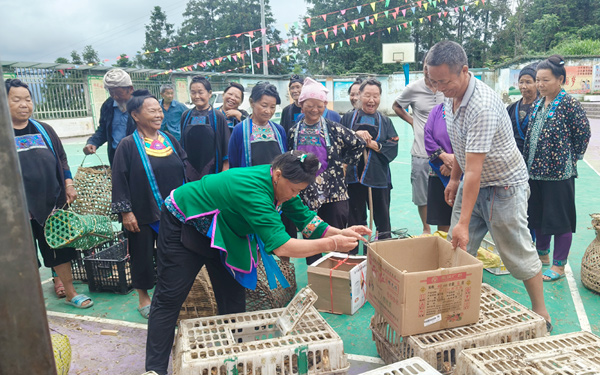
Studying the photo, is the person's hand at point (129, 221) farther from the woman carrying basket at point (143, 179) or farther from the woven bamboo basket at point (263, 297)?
the woven bamboo basket at point (263, 297)

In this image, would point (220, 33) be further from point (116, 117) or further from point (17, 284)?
point (17, 284)

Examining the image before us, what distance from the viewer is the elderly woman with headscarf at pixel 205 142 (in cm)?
428

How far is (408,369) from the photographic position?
1.94 metres

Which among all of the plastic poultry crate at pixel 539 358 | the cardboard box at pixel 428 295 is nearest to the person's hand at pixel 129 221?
the cardboard box at pixel 428 295

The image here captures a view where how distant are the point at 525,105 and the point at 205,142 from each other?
123 inches

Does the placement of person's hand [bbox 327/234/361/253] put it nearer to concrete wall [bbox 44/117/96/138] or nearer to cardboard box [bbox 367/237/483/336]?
cardboard box [bbox 367/237/483/336]

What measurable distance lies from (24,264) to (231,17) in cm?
4737

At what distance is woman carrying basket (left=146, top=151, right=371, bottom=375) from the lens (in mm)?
2186

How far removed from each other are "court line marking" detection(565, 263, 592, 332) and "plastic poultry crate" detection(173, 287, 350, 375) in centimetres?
192

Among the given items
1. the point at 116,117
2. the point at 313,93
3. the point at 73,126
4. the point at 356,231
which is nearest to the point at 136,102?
the point at 116,117

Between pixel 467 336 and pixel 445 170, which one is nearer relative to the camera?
pixel 467 336

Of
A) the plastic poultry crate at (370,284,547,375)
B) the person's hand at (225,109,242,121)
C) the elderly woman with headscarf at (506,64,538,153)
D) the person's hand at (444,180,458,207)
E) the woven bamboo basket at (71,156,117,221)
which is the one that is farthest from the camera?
the person's hand at (225,109,242,121)

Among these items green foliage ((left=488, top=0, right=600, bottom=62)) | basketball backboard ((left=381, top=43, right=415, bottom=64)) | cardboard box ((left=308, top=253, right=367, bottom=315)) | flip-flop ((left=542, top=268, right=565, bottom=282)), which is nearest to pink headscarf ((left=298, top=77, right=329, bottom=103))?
cardboard box ((left=308, top=253, right=367, bottom=315))

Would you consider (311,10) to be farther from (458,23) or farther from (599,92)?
(599,92)
